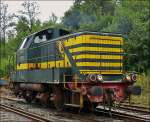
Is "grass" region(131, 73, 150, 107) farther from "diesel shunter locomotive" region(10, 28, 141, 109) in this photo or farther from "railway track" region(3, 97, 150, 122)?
"diesel shunter locomotive" region(10, 28, 141, 109)

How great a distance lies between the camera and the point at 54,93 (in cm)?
1465

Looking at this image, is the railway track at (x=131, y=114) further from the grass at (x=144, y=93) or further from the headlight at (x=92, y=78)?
the grass at (x=144, y=93)

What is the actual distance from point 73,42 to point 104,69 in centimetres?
144

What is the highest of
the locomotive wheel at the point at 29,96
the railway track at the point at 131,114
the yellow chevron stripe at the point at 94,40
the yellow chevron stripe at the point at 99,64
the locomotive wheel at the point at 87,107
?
the yellow chevron stripe at the point at 94,40

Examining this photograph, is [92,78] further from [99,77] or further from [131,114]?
[131,114]

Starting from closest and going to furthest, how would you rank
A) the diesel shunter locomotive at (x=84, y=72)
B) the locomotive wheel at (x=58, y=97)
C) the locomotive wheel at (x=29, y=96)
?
the diesel shunter locomotive at (x=84, y=72) < the locomotive wheel at (x=58, y=97) < the locomotive wheel at (x=29, y=96)

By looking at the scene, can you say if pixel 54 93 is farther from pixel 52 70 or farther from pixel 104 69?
pixel 104 69

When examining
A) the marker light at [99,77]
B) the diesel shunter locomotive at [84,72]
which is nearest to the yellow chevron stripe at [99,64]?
the diesel shunter locomotive at [84,72]

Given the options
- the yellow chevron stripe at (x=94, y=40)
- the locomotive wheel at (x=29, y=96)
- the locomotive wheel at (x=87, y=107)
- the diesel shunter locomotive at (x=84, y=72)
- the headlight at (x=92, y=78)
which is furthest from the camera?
the locomotive wheel at (x=29, y=96)

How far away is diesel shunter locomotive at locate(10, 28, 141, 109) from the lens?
13.0 metres

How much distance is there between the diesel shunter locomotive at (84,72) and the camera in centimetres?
1297

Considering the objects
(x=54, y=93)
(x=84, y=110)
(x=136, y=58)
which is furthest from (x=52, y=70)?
(x=136, y=58)

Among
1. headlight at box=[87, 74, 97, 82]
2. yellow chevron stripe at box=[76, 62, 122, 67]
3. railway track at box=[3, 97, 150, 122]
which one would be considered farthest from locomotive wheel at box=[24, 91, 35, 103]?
headlight at box=[87, 74, 97, 82]

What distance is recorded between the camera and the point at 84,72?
13.3m
